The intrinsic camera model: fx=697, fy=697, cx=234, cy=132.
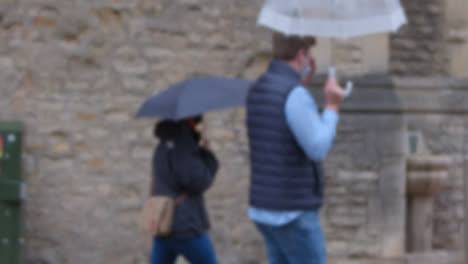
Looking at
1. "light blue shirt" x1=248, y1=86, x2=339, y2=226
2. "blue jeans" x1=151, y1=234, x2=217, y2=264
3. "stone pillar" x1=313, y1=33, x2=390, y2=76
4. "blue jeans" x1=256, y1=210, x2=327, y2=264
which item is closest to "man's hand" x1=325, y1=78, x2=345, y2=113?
"light blue shirt" x1=248, y1=86, x2=339, y2=226

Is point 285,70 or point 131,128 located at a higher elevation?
point 285,70

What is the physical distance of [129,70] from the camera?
5051mm

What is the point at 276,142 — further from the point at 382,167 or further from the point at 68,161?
the point at 382,167

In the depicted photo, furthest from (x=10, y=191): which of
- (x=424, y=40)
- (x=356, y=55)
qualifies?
(x=424, y=40)

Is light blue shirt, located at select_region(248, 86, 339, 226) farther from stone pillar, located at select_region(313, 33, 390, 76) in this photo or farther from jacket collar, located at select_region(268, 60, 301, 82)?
stone pillar, located at select_region(313, 33, 390, 76)

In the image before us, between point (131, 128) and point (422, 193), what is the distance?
254cm

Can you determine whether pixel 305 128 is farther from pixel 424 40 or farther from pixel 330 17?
pixel 424 40

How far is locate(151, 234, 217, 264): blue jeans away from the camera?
3.48 m

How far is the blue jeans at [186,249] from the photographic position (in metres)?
3.48

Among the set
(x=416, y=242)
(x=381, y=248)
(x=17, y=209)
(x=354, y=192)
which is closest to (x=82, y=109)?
(x=17, y=209)

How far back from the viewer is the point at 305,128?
2742 mm

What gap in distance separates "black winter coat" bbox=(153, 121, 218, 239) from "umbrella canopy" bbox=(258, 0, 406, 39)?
746 millimetres

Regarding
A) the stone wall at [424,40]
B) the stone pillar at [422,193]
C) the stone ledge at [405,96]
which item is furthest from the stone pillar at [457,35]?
the stone pillar at [422,193]

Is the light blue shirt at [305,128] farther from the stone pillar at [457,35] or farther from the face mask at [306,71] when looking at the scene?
the stone pillar at [457,35]
